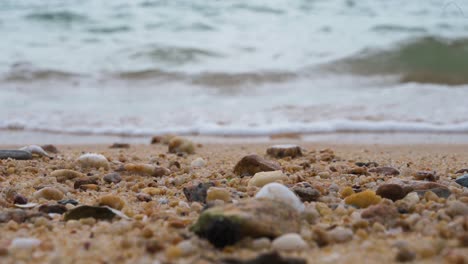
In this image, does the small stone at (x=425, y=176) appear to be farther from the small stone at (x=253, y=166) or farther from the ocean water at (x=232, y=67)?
the ocean water at (x=232, y=67)

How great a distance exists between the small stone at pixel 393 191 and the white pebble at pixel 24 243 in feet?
3.62

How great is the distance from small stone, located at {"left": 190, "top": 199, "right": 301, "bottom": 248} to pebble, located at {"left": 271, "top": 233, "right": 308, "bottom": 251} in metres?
0.05

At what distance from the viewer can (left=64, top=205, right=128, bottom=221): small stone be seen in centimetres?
163

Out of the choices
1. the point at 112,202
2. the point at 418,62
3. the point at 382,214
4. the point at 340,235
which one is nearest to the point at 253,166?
the point at 112,202

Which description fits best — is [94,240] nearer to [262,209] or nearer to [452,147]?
[262,209]

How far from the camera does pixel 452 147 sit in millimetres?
4402

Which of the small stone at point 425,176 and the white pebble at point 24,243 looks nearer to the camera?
the white pebble at point 24,243

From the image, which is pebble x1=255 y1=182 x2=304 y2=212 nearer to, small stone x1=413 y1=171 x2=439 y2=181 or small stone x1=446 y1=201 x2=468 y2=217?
small stone x1=446 y1=201 x2=468 y2=217

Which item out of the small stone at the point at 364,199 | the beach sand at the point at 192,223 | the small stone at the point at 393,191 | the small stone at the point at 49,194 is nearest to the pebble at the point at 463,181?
the beach sand at the point at 192,223

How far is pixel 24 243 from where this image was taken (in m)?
1.30

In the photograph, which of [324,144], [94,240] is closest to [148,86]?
[324,144]

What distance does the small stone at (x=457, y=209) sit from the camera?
155 centimetres

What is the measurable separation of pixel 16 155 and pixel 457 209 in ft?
7.47

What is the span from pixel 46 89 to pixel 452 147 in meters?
5.69
